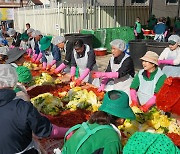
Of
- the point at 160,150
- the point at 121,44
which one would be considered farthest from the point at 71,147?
the point at 121,44

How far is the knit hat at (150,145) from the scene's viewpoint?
1165 mm

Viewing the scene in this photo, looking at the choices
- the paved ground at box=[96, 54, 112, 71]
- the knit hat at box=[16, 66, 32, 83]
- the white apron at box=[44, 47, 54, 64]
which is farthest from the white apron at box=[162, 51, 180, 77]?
the paved ground at box=[96, 54, 112, 71]

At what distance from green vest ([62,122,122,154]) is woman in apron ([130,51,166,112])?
159 cm

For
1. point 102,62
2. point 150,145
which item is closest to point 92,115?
point 150,145

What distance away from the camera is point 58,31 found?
1430cm

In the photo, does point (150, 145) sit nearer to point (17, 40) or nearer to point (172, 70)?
point (172, 70)

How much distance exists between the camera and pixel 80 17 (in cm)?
1432

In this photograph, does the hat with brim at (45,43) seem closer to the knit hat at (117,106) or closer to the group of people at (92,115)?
the group of people at (92,115)

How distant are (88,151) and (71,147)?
170 mm

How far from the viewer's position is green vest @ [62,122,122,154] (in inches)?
67.7

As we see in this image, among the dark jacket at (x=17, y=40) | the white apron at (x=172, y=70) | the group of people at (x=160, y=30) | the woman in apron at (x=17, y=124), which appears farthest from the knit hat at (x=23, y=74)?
the group of people at (x=160, y=30)

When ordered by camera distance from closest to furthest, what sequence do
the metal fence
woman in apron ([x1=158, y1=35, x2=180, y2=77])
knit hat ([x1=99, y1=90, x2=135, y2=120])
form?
knit hat ([x1=99, y1=90, x2=135, y2=120]), woman in apron ([x1=158, y1=35, x2=180, y2=77]), the metal fence

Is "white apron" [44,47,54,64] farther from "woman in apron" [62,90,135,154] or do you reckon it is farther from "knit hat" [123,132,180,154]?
"knit hat" [123,132,180,154]

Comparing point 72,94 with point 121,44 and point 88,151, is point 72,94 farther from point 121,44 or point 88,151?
point 88,151
